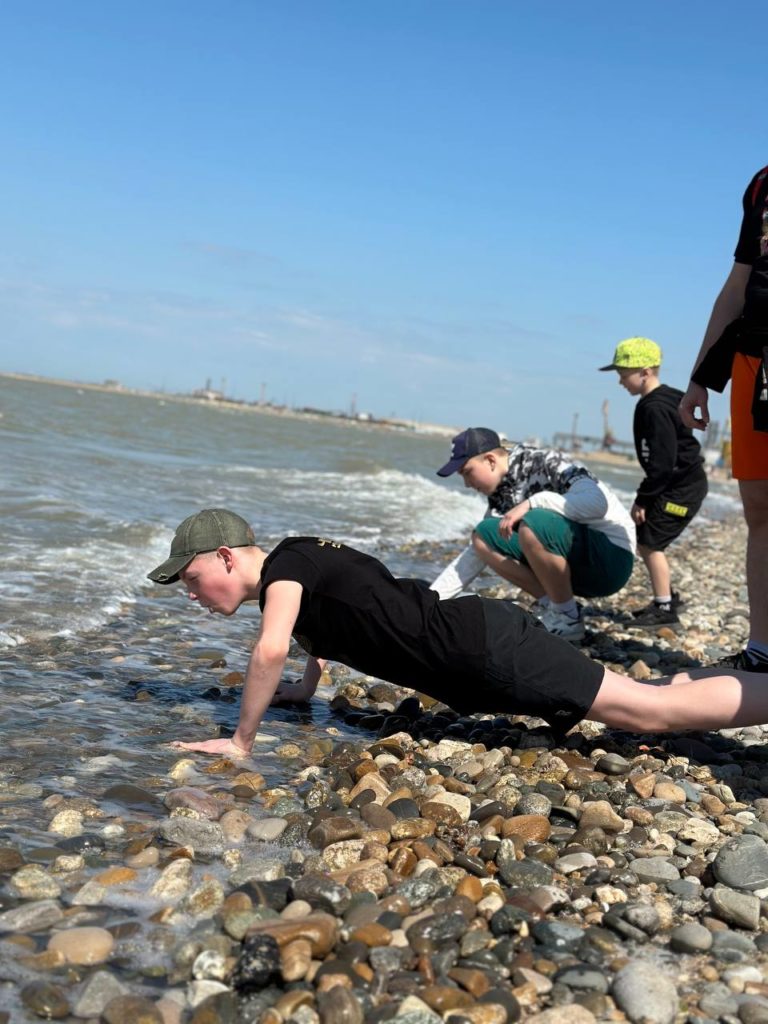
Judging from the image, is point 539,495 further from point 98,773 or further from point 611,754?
point 98,773

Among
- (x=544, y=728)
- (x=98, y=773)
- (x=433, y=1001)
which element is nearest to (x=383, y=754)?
(x=544, y=728)

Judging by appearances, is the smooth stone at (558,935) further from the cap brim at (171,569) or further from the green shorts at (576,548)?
the green shorts at (576,548)

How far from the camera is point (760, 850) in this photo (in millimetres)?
3072

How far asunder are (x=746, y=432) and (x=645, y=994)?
2628 mm

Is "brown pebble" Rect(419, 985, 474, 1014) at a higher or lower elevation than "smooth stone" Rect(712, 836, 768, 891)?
lower

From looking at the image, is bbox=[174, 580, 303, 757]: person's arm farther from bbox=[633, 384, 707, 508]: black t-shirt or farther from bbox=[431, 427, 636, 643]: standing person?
bbox=[633, 384, 707, 508]: black t-shirt

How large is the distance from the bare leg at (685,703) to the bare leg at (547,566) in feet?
6.08

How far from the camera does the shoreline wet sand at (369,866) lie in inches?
92.2

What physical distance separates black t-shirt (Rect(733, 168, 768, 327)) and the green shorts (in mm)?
1942

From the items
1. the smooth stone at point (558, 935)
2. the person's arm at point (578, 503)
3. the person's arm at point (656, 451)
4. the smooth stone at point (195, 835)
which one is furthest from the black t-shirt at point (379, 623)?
the person's arm at point (656, 451)

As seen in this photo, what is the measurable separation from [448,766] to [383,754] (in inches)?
11.1

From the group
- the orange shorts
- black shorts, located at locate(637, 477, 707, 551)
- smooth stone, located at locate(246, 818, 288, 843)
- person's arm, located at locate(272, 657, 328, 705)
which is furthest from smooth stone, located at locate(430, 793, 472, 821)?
black shorts, located at locate(637, 477, 707, 551)

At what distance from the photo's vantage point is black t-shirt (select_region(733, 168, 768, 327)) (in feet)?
13.7

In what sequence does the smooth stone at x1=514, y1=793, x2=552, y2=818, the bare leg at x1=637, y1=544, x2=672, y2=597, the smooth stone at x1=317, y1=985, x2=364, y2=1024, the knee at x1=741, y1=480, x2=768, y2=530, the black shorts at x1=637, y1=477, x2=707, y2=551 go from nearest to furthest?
the smooth stone at x1=317, y1=985, x2=364, y2=1024
the smooth stone at x1=514, y1=793, x2=552, y2=818
the knee at x1=741, y1=480, x2=768, y2=530
the black shorts at x1=637, y1=477, x2=707, y2=551
the bare leg at x1=637, y1=544, x2=672, y2=597
